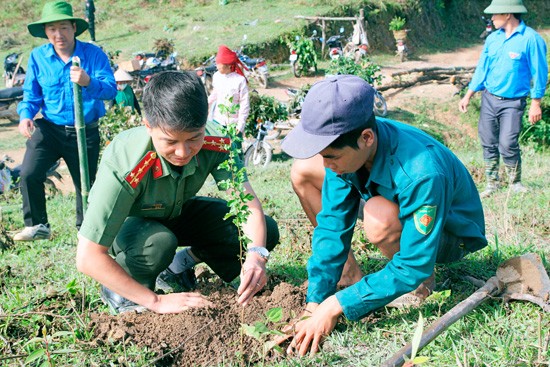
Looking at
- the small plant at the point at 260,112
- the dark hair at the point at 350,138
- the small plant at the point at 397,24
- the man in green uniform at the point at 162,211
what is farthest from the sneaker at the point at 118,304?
the small plant at the point at 397,24

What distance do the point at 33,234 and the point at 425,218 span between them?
343cm

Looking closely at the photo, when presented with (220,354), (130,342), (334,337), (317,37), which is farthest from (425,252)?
(317,37)

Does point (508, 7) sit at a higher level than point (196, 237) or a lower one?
higher

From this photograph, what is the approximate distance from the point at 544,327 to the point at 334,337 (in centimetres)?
90

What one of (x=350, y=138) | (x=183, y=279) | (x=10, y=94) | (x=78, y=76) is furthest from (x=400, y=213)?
(x=10, y=94)

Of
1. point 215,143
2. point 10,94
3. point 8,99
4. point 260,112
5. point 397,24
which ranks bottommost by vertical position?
point 8,99

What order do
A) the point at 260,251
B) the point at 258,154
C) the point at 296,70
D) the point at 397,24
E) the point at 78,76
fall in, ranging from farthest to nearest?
1. the point at 397,24
2. the point at 296,70
3. the point at 258,154
4. the point at 78,76
5. the point at 260,251

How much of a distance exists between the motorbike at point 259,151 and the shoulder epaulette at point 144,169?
7.37 m

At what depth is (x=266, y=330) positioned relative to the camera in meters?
2.34

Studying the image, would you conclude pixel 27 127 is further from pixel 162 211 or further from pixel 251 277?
pixel 251 277

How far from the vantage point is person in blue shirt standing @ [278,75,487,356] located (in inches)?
90.4

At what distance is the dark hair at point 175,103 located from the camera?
8.01 ft

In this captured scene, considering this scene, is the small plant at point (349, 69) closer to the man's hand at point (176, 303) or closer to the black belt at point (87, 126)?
the black belt at point (87, 126)

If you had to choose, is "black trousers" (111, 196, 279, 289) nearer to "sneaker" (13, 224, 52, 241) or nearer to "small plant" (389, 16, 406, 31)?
"sneaker" (13, 224, 52, 241)
